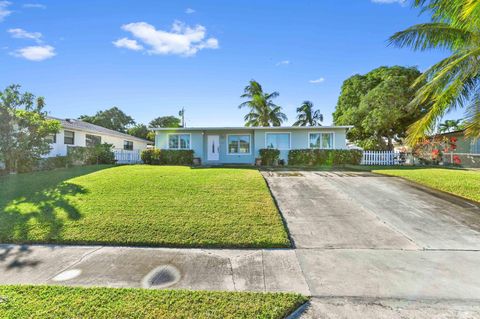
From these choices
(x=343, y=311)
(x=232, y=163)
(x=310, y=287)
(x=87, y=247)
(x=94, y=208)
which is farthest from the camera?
(x=232, y=163)

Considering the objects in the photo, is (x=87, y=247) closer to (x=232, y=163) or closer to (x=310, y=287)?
(x=310, y=287)

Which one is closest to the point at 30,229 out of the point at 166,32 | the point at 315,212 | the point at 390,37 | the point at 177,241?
the point at 177,241

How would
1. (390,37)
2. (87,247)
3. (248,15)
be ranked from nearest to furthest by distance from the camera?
(87,247) → (390,37) → (248,15)

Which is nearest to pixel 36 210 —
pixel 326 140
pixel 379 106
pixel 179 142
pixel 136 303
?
pixel 136 303

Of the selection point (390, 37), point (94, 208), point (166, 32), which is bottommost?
point (94, 208)

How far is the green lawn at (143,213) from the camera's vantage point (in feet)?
14.6

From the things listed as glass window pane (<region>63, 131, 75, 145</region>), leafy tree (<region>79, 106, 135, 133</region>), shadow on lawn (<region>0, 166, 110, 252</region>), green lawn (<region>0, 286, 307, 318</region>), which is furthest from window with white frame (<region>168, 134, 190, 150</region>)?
leafy tree (<region>79, 106, 135, 133</region>)

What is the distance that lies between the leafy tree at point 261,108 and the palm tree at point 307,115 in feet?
12.8

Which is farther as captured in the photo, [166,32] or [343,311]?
[166,32]

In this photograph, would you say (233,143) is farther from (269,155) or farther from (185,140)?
(185,140)

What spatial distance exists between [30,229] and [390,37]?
1097 cm

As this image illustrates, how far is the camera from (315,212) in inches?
237

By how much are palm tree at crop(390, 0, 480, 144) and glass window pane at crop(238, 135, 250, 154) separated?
37.0 ft

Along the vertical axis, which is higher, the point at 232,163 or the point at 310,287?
the point at 232,163
